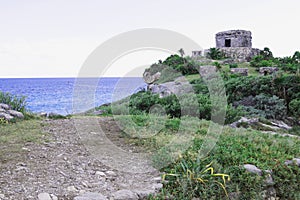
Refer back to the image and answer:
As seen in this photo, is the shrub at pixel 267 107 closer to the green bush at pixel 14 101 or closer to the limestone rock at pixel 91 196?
the green bush at pixel 14 101

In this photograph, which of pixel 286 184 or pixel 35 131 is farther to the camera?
pixel 35 131

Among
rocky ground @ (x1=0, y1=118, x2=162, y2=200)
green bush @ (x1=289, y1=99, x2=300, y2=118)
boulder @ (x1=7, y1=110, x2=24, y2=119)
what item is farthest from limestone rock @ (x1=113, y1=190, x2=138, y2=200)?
green bush @ (x1=289, y1=99, x2=300, y2=118)

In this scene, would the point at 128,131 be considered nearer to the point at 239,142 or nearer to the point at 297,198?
the point at 239,142

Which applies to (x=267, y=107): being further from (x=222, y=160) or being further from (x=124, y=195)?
(x=124, y=195)

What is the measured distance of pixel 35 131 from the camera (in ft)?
20.1

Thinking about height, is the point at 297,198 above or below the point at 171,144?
below

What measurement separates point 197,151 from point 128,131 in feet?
6.04

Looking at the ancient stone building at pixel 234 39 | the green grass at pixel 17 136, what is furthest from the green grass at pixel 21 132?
the ancient stone building at pixel 234 39

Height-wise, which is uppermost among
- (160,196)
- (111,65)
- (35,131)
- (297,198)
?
(111,65)

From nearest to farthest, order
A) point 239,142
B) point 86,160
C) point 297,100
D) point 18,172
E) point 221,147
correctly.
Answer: point 18,172 → point 86,160 → point 221,147 → point 239,142 → point 297,100

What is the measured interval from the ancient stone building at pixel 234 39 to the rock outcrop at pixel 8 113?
24.3m

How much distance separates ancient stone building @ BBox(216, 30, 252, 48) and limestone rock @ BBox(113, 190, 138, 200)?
2683 cm

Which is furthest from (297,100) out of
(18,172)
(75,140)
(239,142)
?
(18,172)

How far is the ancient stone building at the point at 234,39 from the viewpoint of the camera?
28016 millimetres
